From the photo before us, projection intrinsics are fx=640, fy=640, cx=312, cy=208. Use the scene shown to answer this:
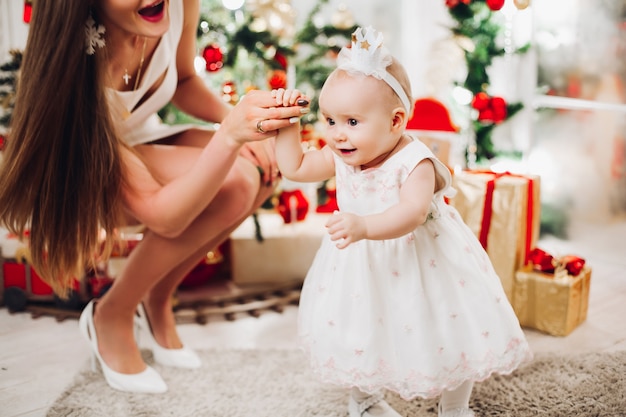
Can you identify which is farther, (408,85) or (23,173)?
(23,173)

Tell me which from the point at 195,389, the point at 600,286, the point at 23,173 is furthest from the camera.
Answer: the point at 600,286

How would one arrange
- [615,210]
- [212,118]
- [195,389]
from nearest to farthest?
[195,389], [212,118], [615,210]

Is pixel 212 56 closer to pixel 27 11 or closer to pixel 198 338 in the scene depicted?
pixel 27 11

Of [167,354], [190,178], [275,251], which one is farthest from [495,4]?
[167,354]

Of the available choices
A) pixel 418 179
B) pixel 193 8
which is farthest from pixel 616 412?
pixel 193 8

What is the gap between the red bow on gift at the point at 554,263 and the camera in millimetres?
1746

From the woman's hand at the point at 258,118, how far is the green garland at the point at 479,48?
3.92 ft

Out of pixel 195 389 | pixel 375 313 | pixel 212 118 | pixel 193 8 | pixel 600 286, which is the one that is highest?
pixel 193 8

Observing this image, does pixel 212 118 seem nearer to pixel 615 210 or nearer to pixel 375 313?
pixel 375 313

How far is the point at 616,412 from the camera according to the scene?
127 centimetres

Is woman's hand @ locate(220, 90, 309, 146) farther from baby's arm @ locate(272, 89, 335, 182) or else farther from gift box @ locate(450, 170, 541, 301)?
gift box @ locate(450, 170, 541, 301)

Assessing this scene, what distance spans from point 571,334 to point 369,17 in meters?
1.64

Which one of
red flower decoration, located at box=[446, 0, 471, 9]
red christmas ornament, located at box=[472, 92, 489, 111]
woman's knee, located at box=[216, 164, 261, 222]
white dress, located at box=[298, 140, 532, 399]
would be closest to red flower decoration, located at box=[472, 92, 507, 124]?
red christmas ornament, located at box=[472, 92, 489, 111]

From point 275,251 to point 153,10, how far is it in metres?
0.99
